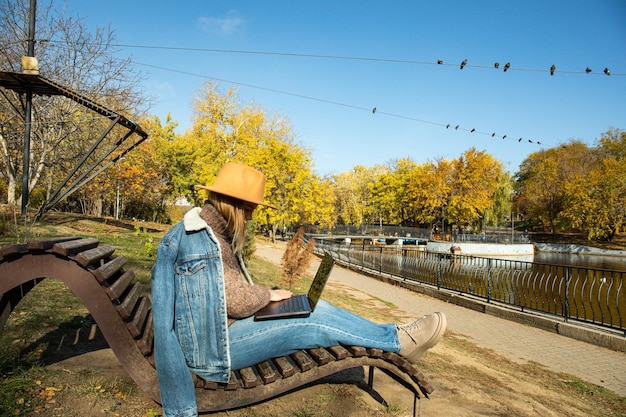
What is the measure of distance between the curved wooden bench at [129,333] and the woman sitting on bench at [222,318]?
0.08m

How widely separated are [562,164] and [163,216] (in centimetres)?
5249

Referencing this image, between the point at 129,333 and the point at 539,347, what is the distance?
7.15 m

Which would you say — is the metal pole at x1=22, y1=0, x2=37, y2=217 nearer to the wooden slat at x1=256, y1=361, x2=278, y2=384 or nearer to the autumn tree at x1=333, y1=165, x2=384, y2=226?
the wooden slat at x1=256, y1=361, x2=278, y2=384

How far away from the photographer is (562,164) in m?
56.4

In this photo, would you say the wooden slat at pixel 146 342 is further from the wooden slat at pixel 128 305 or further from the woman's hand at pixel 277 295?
the woman's hand at pixel 277 295

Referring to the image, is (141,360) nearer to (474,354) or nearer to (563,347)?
(474,354)

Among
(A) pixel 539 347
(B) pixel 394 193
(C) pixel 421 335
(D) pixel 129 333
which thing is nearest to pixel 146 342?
(D) pixel 129 333

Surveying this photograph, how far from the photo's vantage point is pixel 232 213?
101 inches

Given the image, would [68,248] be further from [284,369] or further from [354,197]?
[354,197]

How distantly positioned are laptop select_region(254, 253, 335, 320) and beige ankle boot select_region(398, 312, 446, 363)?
2.21ft

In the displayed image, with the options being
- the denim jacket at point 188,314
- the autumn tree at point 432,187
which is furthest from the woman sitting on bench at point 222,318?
the autumn tree at point 432,187

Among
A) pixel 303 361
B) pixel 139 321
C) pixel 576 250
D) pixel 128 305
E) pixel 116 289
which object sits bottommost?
pixel 576 250

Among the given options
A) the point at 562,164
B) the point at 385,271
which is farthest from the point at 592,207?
the point at 385,271

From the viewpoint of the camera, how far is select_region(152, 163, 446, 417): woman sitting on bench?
90.1 inches
